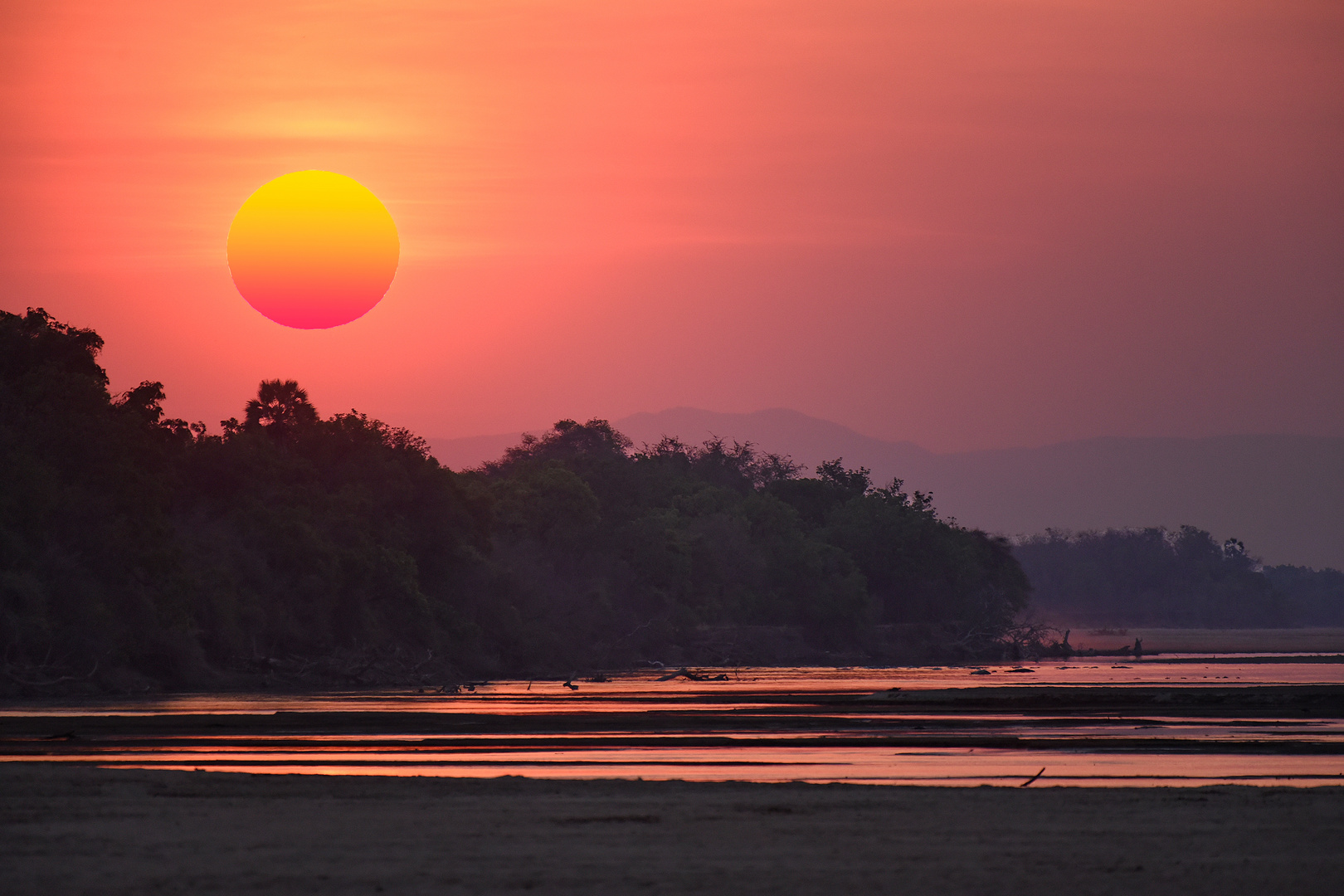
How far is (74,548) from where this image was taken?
69625mm

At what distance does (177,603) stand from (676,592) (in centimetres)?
6228

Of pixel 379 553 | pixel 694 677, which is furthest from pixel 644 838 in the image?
pixel 379 553

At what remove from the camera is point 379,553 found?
8994 centimetres

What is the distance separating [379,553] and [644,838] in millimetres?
74496

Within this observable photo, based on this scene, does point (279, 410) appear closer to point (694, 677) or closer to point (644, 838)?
point (694, 677)

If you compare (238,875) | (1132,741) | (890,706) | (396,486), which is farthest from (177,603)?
(238,875)

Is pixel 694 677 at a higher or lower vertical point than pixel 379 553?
lower

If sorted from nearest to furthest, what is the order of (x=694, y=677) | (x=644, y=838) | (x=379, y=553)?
(x=644, y=838) → (x=694, y=677) → (x=379, y=553)

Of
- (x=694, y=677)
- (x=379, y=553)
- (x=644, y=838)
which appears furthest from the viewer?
(x=379, y=553)

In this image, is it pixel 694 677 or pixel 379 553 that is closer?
pixel 694 677

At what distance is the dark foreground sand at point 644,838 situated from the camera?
1449 cm

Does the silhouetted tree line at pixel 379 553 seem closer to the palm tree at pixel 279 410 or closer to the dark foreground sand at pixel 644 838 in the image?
the palm tree at pixel 279 410

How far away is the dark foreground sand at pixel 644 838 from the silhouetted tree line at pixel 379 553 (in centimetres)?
4685

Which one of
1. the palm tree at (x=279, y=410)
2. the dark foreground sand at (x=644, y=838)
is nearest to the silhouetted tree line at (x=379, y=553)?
the palm tree at (x=279, y=410)
